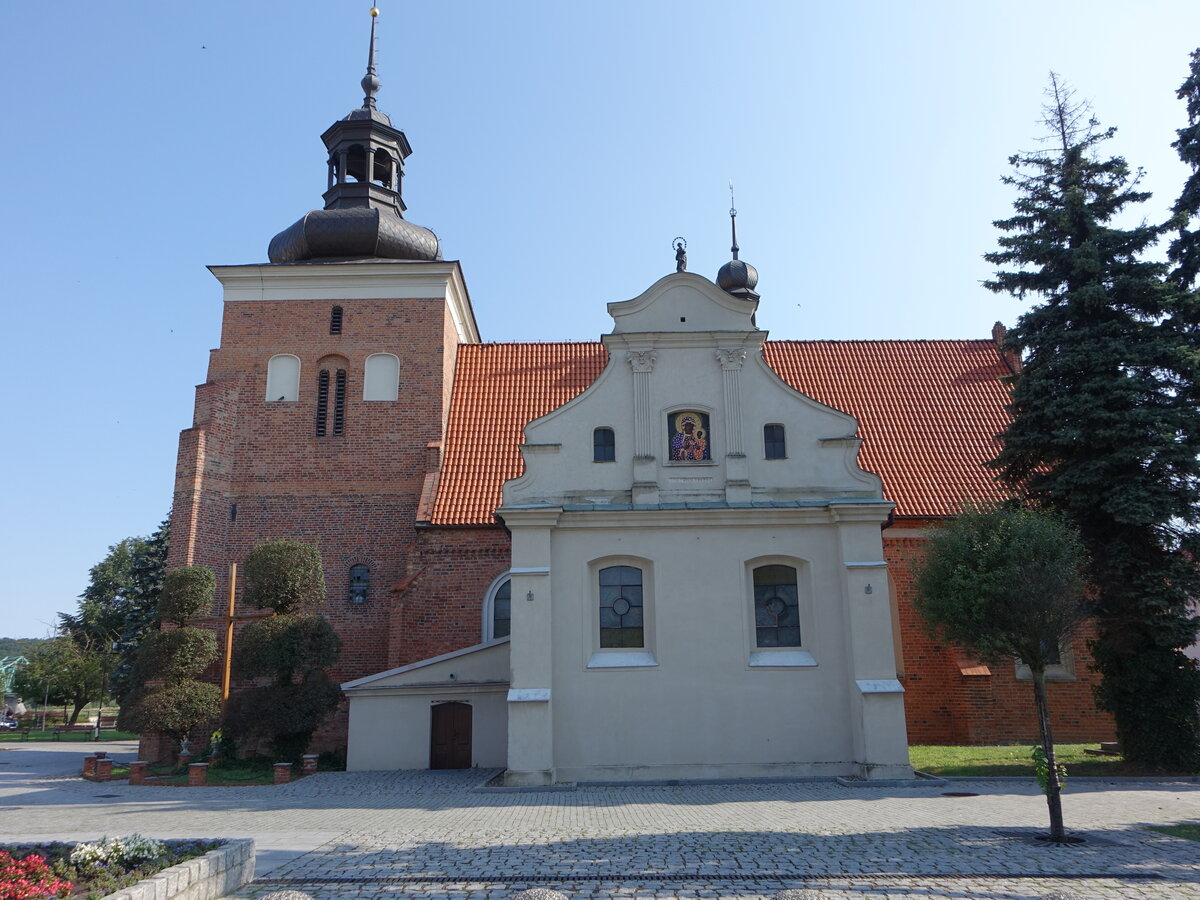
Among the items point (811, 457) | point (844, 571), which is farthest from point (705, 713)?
point (811, 457)

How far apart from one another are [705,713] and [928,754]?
542 cm

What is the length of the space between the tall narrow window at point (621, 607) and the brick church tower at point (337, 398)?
23.1 ft

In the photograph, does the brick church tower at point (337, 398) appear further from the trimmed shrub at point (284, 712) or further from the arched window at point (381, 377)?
the trimmed shrub at point (284, 712)

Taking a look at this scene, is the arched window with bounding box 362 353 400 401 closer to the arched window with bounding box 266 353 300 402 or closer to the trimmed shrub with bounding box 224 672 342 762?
the arched window with bounding box 266 353 300 402

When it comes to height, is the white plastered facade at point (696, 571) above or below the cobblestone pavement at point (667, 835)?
above

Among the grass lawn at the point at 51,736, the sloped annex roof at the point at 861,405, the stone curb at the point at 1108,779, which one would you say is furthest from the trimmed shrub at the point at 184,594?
the grass lawn at the point at 51,736

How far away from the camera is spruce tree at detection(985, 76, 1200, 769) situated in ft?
51.6

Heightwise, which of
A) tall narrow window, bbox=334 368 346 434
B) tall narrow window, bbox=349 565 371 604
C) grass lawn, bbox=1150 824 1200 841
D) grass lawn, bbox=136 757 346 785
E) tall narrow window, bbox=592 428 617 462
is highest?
tall narrow window, bbox=334 368 346 434

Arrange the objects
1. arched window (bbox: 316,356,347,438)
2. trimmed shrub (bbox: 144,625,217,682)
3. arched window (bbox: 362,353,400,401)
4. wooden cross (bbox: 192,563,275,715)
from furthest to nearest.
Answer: arched window (bbox: 362,353,400,401), arched window (bbox: 316,356,347,438), wooden cross (bbox: 192,563,275,715), trimmed shrub (bbox: 144,625,217,682)

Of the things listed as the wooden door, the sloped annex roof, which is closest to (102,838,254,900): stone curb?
the wooden door

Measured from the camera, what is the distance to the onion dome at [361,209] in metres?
24.5

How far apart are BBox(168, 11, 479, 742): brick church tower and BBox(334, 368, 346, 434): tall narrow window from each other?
4cm

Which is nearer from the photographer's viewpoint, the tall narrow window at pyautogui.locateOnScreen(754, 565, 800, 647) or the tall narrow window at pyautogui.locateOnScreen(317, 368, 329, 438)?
the tall narrow window at pyautogui.locateOnScreen(754, 565, 800, 647)

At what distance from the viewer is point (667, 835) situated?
1052 cm
